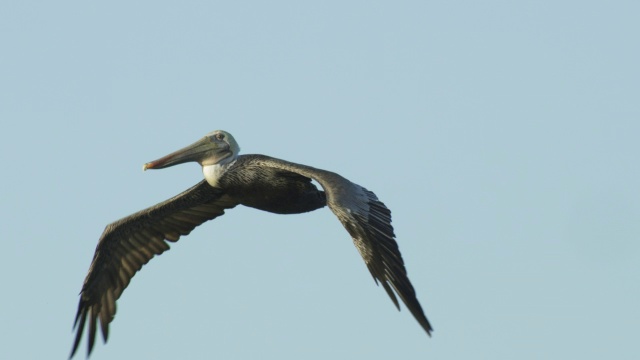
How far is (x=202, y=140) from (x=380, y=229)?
4318 millimetres

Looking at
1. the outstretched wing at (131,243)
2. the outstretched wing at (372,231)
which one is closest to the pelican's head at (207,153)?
the outstretched wing at (131,243)

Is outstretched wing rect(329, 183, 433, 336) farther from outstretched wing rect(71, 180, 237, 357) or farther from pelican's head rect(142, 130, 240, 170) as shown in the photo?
outstretched wing rect(71, 180, 237, 357)

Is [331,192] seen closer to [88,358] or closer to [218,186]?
[218,186]

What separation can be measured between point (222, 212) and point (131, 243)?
1397 mm

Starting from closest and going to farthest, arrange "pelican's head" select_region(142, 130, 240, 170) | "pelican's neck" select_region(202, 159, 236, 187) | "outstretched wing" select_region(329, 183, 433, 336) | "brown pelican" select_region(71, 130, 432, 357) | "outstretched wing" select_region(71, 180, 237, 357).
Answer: "outstretched wing" select_region(329, 183, 433, 336) < "brown pelican" select_region(71, 130, 432, 357) < "pelican's neck" select_region(202, 159, 236, 187) < "pelican's head" select_region(142, 130, 240, 170) < "outstretched wing" select_region(71, 180, 237, 357)

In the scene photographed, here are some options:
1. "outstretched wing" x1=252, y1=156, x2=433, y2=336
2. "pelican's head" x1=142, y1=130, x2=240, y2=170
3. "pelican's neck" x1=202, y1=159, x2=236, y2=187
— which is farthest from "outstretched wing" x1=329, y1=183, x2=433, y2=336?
"pelican's head" x1=142, y1=130, x2=240, y2=170

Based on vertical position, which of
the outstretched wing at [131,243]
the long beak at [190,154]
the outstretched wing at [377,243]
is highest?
the long beak at [190,154]

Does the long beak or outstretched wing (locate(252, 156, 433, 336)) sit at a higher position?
the long beak

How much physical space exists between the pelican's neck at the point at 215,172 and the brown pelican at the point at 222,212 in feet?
0.04

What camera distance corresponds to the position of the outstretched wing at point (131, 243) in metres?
Result: 21.0

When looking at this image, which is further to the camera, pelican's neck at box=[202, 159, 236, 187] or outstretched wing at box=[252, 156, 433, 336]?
pelican's neck at box=[202, 159, 236, 187]

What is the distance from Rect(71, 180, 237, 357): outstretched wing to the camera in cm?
2102

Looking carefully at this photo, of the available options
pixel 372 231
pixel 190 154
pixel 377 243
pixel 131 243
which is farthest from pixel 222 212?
pixel 377 243

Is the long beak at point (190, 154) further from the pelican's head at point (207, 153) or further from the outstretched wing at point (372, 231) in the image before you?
the outstretched wing at point (372, 231)
